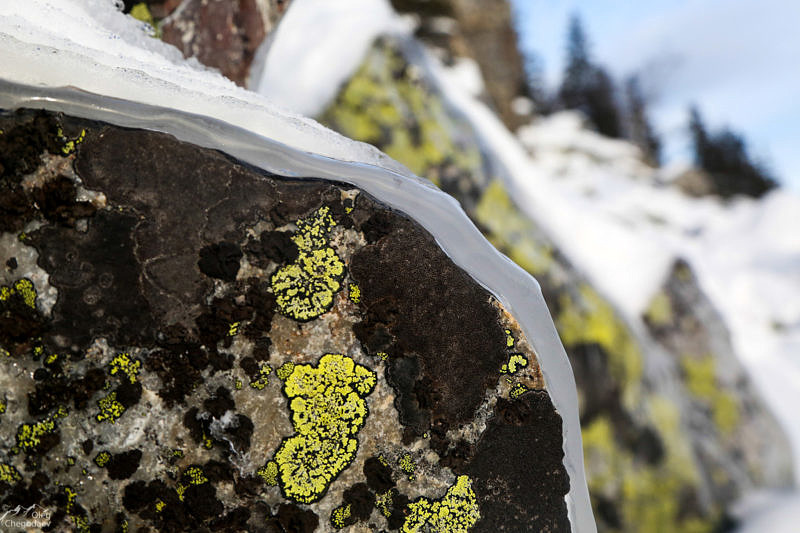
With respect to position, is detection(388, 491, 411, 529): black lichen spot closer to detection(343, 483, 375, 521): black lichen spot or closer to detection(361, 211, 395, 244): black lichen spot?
detection(343, 483, 375, 521): black lichen spot

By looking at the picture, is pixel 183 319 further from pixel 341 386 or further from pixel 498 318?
pixel 498 318

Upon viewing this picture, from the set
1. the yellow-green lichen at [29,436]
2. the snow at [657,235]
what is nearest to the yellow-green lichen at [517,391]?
the yellow-green lichen at [29,436]

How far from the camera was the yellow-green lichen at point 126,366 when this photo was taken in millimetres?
1285

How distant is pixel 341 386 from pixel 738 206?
861 inches

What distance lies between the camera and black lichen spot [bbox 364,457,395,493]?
53.6 inches

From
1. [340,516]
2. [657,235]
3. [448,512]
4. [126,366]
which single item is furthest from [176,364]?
[657,235]

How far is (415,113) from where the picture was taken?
3.62 m

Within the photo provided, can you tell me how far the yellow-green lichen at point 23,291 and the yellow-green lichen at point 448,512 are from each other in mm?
1016

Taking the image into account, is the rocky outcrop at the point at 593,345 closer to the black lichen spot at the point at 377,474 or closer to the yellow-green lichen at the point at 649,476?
the yellow-green lichen at the point at 649,476

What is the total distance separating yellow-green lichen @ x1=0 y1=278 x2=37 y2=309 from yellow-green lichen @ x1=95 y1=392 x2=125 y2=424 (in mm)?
265

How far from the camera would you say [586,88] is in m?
28.6

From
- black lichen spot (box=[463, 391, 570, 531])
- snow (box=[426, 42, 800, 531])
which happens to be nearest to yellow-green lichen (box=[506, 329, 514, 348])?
black lichen spot (box=[463, 391, 570, 531])

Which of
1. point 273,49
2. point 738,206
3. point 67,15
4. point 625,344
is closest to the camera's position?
point 67,15

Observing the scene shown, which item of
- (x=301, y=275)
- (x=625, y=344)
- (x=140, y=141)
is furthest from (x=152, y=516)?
(x=625, y=344)
